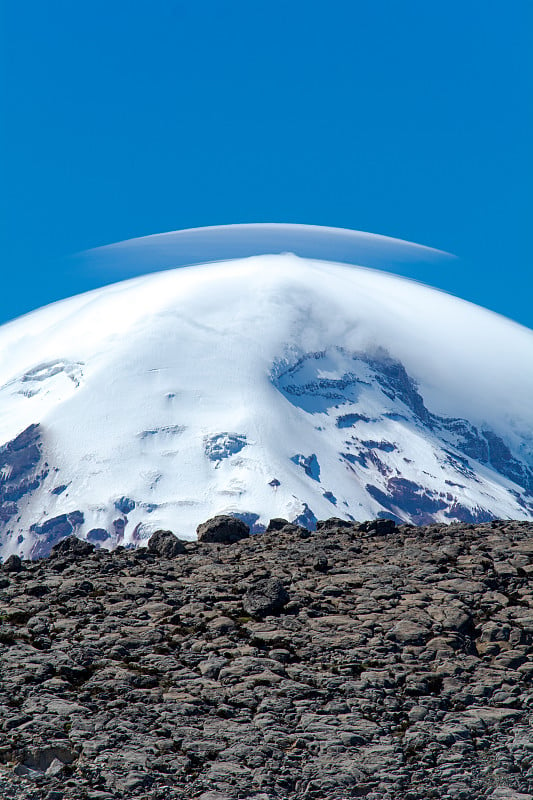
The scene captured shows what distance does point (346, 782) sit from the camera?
20984 millimetres

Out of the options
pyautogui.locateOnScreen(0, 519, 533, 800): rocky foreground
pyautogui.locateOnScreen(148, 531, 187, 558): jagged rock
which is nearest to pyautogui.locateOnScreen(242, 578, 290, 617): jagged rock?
pyautogui.locateOnScreen(0, 519, 533, 800): rocky foreground

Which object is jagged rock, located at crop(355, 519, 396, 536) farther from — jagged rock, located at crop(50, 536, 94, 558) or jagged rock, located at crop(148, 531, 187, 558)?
jagged rock, located at crop(50, 536, 94, 558)

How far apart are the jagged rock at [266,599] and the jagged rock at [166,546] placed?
7.71 meters

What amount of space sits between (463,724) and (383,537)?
15.6 metres

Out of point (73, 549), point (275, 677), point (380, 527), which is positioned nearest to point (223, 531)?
point (73, 549)

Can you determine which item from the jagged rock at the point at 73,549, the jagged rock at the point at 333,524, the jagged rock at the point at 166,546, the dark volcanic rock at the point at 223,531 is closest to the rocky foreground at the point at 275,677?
the jagged rock at the point at 166,546

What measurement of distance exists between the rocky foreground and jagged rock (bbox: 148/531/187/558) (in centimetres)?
239

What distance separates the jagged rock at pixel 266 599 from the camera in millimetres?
28981

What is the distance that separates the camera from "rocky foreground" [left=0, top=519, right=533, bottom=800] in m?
21.3

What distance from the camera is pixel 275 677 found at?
81.4 ft

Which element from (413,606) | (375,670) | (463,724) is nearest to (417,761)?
(463,724)

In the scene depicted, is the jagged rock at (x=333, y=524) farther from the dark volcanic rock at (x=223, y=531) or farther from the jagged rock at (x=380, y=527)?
the dark volcanic rock at (x=223, y=531)

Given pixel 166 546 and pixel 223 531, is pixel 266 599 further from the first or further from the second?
pixel 223 531

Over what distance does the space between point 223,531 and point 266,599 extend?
37.4 feet
